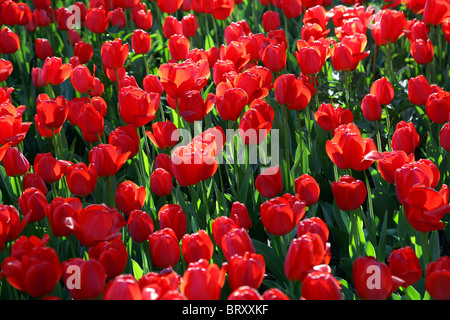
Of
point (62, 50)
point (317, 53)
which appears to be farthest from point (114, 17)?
point (317, 53)

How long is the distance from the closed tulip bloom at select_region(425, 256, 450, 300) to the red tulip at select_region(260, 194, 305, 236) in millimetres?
441

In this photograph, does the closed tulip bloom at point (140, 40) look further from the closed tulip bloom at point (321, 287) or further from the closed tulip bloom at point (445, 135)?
the closed tulip bloom at point (321, 287)

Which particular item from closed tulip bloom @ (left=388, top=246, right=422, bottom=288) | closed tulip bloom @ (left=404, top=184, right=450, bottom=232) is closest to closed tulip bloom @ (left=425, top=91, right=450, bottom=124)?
closed tulip bloom @ (left=404, top=184, right=450, bottom=232)

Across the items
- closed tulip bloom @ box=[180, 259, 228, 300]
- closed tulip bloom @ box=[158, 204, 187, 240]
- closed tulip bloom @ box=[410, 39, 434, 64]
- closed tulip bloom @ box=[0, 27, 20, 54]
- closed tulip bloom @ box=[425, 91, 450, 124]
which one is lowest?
closed tulip bloom @ box=[158, 204, 187, 240]

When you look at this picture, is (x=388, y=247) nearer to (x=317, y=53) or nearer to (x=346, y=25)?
(x=317, y=53)

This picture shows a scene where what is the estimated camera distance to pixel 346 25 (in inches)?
124

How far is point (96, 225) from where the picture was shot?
5.80 feet

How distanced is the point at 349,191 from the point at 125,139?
87cm

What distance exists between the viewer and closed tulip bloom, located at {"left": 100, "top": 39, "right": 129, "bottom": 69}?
300cm

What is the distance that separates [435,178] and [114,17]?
9.10 feet

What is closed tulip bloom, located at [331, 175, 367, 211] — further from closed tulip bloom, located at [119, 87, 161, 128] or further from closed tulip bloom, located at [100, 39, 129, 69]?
closed tulip bloom, located at [100, 39, 129, 69]

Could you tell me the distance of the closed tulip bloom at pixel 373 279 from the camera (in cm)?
150

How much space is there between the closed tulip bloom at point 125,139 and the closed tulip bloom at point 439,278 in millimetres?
1239

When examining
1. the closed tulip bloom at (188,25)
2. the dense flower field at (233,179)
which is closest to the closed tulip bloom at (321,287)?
the dense flower field at (233,179)
